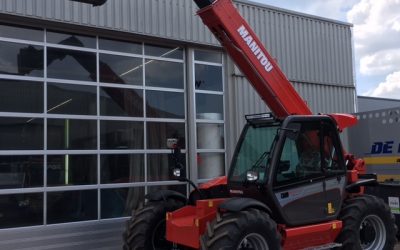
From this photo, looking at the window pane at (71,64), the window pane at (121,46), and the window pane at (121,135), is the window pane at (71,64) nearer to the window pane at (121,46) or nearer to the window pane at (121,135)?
the window pane at (121,46)

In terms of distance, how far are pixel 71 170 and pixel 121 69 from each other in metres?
2.36

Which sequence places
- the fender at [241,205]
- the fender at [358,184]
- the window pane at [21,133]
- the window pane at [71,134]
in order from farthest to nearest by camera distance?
1. the window pane at [71,134]
2. the window pane at [21,133]
3. the fender at [358,184]
4. the fender at [241,205]

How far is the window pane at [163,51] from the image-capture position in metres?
11.0

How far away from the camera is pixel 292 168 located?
7176 millimetres

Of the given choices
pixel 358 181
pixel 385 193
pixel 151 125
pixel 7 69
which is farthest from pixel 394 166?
pixel 7 69

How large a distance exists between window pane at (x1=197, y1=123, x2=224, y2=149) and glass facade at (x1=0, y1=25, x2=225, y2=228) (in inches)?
0.9

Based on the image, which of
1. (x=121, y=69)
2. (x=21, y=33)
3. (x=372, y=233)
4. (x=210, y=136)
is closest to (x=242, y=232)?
(x=372, y=233)

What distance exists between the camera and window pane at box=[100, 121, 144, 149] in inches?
397

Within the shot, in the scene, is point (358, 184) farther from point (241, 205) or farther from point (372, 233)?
point (241, 205)

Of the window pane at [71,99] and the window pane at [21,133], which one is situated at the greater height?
the window pane at [71,99]

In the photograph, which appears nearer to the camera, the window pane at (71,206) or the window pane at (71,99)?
the window pane at (71,206)

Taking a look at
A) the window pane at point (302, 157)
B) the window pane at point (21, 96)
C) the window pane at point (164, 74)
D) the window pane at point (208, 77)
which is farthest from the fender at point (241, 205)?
the window pane at point (208, 77)

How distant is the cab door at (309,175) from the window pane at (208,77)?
14.9 ft

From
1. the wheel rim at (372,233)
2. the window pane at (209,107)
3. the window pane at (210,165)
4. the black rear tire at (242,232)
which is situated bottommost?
the wheel rim at (372,233)
